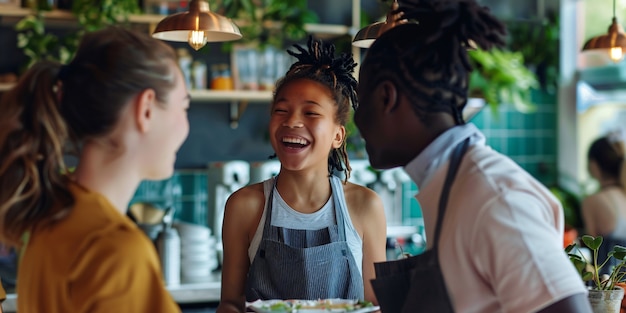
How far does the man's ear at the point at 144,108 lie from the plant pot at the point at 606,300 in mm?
1347

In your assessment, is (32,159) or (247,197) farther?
(247,197)

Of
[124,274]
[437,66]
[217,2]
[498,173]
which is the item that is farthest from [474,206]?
[217,2]

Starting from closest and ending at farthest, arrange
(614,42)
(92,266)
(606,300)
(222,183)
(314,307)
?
1. (92,266)
2. (314,307)
3. (606,300)
4. (614,42)
5. (222,183)

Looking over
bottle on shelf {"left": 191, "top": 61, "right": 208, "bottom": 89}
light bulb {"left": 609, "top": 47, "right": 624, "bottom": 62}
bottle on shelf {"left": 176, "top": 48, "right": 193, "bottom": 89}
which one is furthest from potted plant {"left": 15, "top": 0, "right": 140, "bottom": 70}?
light bulb {"left": 609, "top": 47, "right": 624, "bottom": 62}

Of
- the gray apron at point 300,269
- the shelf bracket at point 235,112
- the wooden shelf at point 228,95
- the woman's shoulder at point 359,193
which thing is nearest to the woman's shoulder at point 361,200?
the woman's shoulder at point 359,193

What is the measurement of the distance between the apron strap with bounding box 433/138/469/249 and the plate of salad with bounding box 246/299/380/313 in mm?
399

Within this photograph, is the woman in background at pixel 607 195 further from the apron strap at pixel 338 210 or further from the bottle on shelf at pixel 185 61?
the apron strap at pixel 338 210

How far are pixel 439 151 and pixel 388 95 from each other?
15 centimetres

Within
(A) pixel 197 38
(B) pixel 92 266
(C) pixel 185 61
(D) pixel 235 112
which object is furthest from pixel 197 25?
(D) pixel 235 112

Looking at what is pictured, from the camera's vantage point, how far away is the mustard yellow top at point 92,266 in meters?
1.32

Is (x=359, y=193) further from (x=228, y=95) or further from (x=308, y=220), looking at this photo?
(x=228, y=95)

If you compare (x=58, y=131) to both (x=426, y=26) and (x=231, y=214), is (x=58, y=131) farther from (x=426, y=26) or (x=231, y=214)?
(x=231, y=214)

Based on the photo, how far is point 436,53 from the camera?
162 centimetres

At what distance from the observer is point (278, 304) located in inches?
77.2
